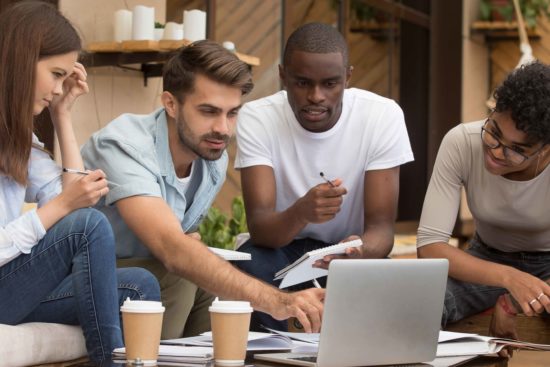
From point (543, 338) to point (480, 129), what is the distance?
63 cm

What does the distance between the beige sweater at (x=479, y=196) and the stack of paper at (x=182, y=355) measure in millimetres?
1310

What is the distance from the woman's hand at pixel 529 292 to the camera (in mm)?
2604

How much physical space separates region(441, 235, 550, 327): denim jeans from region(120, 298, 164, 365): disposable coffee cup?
4.87 ft

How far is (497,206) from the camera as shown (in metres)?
2.96

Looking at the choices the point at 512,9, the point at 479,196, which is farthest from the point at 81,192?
the point at 512,9

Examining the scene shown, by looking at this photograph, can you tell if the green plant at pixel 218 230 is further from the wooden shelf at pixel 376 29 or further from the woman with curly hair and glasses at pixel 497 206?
the wooden shelf at pixel 376 29

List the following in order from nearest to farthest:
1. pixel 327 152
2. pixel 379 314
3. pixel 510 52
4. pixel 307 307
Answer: pixel 379 314, pixel 307 307, pixel 327 152, pixel 510 52

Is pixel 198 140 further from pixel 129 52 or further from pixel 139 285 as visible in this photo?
pixel 129 52

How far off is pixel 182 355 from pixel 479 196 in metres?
1.49

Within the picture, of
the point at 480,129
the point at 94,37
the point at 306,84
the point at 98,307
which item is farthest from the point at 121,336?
the point at 94,37

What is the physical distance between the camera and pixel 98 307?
7.00 feet

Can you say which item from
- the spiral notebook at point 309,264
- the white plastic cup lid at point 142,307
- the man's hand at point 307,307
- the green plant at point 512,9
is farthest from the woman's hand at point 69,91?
the green plant at point 512,9

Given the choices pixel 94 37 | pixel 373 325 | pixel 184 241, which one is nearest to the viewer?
pixel 373 325

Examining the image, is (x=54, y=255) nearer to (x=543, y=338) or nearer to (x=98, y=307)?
(x=98, y=307)
